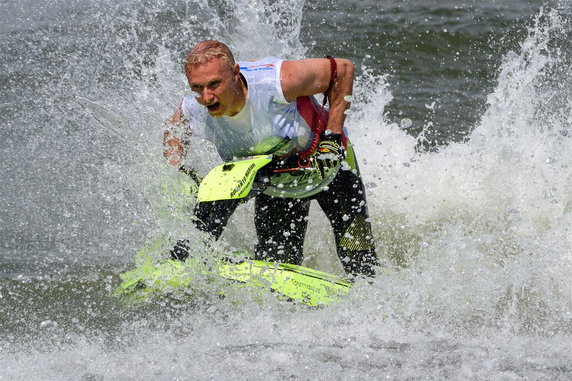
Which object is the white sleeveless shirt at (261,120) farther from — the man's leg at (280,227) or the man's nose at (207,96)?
the man's leg at (280,227)

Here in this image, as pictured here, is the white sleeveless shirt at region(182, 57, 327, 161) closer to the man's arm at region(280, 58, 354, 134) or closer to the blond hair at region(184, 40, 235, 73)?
the man's arm at region(280, 58, 354, 134)

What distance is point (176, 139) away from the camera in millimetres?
4039

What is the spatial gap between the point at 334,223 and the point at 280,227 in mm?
330

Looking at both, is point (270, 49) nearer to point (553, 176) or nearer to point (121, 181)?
point (121, 181)

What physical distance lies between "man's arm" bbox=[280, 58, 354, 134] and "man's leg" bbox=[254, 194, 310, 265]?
0.61 meters

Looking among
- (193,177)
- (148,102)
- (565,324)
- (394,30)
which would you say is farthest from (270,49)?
(565,324)

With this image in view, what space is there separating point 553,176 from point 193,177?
3509 mm

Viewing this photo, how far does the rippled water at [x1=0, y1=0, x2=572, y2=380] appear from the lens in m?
3.89

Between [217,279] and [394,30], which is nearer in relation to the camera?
[217,279]

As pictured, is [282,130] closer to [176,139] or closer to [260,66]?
[260,66]

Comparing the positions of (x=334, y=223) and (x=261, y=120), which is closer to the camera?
(x=261, y=120)

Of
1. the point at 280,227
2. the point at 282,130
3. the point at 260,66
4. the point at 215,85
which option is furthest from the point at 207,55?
the point at 280,227

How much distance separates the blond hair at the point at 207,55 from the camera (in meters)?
3.63

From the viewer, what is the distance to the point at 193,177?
412 cm
